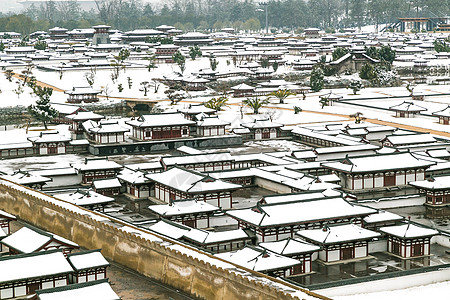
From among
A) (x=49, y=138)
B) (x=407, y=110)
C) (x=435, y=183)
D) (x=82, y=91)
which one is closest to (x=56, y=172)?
(x=49, y=138)

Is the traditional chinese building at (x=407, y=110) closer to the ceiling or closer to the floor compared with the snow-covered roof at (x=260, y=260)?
closer to the floor

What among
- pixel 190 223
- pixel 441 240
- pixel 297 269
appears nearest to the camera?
pixel 297 269

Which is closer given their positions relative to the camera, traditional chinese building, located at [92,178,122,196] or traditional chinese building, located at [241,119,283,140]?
traditional chinese building, located at [92,178,122,196]

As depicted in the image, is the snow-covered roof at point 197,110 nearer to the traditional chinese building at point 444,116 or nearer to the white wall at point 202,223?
the traditional chinese building at point 444,116

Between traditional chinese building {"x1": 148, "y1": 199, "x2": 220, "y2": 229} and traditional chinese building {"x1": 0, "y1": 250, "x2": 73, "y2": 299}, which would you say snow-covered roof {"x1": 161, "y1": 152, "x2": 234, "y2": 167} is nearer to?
traditional chinese building {"x1": 148, "y1": 199, "x2": 220, "y2": 229}

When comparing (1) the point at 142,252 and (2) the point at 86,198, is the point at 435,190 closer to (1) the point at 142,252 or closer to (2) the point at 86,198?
(1) the point at 142,252

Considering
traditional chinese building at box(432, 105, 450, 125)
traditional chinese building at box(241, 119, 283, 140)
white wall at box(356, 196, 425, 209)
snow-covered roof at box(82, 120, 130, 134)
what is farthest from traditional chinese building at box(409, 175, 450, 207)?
snow-covered roof at box(82, 120, 130, 134)

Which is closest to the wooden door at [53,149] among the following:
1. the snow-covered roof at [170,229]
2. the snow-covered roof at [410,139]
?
the snow-covered roof at [410,139]
